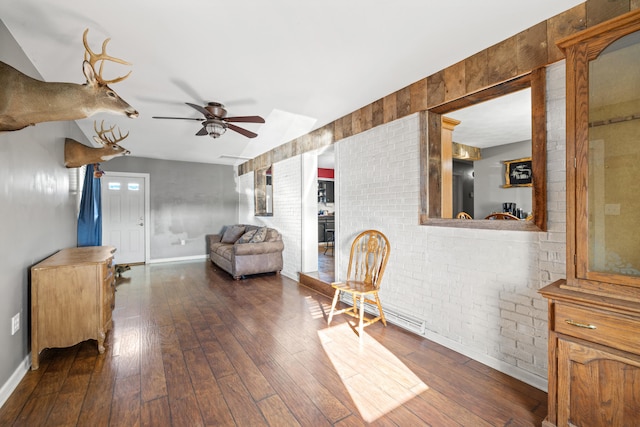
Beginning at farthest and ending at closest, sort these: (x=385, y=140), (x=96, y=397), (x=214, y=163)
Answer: (x=214, y=163) < (x=385, y=140) < (x=96, y=397)

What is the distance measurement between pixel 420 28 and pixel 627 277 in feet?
6.23

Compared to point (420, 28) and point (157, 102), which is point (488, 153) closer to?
point (420, 28)

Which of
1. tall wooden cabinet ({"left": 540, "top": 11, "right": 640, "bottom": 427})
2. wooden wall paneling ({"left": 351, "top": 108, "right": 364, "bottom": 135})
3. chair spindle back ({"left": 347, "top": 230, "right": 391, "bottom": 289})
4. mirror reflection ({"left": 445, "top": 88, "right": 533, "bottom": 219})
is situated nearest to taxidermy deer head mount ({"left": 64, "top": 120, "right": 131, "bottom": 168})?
wooden wall paneling ({"left": 351, "top": 108, "right": 364, "bottom": 135})

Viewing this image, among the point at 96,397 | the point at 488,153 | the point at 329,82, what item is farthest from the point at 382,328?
the point at 488,153

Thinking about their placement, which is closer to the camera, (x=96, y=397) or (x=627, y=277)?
(x=627, y=277)

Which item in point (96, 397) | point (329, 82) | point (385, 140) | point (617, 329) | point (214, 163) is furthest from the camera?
point (214, 163)

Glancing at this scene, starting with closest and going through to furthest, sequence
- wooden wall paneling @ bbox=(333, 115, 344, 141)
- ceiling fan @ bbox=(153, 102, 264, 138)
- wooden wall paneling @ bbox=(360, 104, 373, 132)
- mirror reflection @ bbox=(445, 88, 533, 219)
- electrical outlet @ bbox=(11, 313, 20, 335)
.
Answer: electrical outlet @ bbox=(11, 313, 20, 335) < ceiling fan @ bbox=(153, 102, 264, 138) < wooden wall paneling @ bbox=(360, 104, 373, 132) < wooden wall paneling @ bbox=(333, 115, 344, 141) < mirror reflection @ bbox=(445, 88, 533, 219)

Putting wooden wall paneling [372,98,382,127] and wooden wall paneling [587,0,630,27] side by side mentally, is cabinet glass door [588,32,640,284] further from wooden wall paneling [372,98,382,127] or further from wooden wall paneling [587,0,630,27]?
wooden wall paneling [372,98,382,127]

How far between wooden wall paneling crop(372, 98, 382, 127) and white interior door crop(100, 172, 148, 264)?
561 cm

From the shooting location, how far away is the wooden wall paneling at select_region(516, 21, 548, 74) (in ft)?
6.29

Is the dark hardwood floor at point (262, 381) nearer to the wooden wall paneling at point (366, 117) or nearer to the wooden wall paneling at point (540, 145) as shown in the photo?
the wooden wall paneling at point (540, 145)

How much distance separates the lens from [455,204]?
25.7 feet

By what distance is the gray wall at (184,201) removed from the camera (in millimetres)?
6527

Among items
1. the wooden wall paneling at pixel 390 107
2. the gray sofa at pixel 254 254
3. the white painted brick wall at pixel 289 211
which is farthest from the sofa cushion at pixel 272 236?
the wooden wall paneling at pixel 390 107
